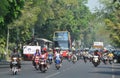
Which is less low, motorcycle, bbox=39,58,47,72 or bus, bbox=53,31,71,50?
bus, bbox=53,31,71,50

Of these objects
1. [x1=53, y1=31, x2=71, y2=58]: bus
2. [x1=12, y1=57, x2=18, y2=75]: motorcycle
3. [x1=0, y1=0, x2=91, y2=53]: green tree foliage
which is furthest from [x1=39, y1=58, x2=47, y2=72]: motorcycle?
[x1=53, y1=31, x2=71, y2=58]: bus

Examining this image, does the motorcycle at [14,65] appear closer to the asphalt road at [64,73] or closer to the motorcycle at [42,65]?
the asphalt road at [64,73]

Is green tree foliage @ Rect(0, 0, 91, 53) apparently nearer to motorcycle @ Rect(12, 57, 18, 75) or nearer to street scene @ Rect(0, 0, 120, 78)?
street scene @ Rect(0, 0, 120, 78)

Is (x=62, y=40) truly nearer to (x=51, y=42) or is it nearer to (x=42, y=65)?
(x=51, y=42)

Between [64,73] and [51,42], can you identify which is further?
[51,42]

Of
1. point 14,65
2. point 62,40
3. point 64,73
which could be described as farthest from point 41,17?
point 14,65

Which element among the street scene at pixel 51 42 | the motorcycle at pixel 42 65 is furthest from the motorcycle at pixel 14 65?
the motorcycle at pixel 42 65

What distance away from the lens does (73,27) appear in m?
123

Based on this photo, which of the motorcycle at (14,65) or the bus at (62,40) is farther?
the bus at (62,40)

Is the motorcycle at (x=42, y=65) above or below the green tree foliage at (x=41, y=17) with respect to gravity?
below

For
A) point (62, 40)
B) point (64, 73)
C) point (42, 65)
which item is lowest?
point (64, 73)

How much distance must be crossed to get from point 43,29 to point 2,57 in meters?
33.9

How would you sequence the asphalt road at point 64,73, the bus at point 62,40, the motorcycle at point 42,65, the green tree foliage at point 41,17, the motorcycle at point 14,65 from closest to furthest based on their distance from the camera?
1. the asphalt road at point 64,73
2. the motorcycle at point 14,65
3. the motorcycle at point 42,65
4. the green tree foliage at point 41,17
5. the bus at point 62,40

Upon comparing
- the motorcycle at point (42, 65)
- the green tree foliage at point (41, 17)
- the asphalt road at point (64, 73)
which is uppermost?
the green tree foliage at point (41, 17)
